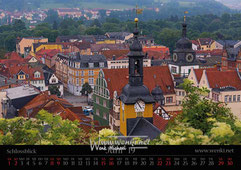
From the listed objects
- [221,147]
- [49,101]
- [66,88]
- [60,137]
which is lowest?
[66,88]

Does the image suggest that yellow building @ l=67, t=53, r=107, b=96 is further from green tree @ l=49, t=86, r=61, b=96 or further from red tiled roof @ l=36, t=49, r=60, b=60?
red tiled roof @ l=36, t=49, r=60, b=60

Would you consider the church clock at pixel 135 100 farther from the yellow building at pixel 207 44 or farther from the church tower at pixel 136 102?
the yellow building at pixel 207 44

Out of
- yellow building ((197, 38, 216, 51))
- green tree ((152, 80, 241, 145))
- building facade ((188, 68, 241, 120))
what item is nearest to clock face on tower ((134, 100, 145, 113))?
green tree ((152, 80, 241, 145))

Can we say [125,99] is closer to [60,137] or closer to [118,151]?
[60,137]

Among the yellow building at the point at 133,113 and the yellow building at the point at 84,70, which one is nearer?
the yellow building at the point at 133,113

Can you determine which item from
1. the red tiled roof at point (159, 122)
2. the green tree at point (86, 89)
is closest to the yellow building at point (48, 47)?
the green tree at point (86, 89)

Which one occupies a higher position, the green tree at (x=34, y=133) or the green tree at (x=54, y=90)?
the green tree at (x=34, y=133)

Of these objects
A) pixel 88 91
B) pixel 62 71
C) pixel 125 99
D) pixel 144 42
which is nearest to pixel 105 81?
pixel 125 99

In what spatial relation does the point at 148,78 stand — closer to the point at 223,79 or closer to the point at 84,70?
the point at 223,79
